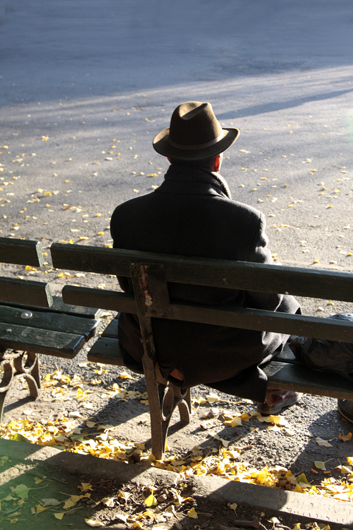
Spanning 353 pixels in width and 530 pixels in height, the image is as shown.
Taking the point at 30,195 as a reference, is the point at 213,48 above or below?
above

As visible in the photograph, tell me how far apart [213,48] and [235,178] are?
13.1 meters

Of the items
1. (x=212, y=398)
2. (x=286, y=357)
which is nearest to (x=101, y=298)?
(x=286, y=357)

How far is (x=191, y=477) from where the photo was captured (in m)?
2.37

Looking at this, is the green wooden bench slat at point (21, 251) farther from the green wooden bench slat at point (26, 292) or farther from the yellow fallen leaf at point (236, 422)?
the yellow fallen leaf at point (236, 422)

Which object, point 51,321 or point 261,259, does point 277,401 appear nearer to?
point 261,259

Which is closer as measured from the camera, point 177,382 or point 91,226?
point 177,382

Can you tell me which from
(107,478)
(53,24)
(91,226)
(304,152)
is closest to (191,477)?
(107,478)

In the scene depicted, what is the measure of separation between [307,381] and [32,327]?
1.47 metres

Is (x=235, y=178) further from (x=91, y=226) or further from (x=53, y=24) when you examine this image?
(x=53, y=24)

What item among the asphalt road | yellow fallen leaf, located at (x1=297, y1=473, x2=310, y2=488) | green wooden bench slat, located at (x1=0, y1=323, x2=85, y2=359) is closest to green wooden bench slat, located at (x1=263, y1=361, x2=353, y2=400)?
yellow fallen leaf, located at (x1=297, y1=473, x2=310, y2=488)

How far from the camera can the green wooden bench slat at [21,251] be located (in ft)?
7.37

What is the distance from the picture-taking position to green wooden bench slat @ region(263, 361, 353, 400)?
2.31 metres

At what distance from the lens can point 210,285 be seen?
2098 millimetres

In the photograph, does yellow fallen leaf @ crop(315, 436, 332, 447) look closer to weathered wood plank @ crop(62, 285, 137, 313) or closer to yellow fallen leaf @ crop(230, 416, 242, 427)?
yellow fallen leaf @ crop(230, 416, 242, 427)
